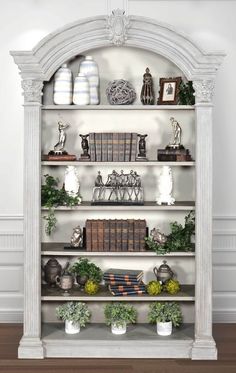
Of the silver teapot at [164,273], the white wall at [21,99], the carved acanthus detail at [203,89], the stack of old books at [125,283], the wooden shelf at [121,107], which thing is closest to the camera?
the carved acanthus detail at [203,89]

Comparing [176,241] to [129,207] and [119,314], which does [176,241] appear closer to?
[129,207]

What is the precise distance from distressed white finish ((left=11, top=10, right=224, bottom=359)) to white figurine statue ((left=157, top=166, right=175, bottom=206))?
0.32m

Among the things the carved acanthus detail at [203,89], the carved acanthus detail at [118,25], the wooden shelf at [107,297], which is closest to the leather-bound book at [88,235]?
the wooden shelf at [107,297]

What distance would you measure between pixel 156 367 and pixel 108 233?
108 centimetres

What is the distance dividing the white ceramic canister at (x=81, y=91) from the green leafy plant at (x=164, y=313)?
1717 millimetres

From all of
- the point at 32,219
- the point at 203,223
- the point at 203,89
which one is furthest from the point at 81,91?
the point at 203,223

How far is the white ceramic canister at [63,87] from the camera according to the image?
486cm

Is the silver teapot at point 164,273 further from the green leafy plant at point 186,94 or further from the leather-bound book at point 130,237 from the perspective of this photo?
the green leafy plant at point 186,94

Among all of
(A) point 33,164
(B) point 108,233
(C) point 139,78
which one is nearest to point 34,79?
(A) point 33,164

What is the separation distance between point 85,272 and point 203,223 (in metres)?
1.05

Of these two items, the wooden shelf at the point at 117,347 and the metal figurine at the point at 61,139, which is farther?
the metal figurine at the point at 61,139

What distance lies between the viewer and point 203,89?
15.2ft

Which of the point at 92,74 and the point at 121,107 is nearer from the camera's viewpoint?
the point at 121,107

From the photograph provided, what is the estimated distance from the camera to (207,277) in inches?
185
